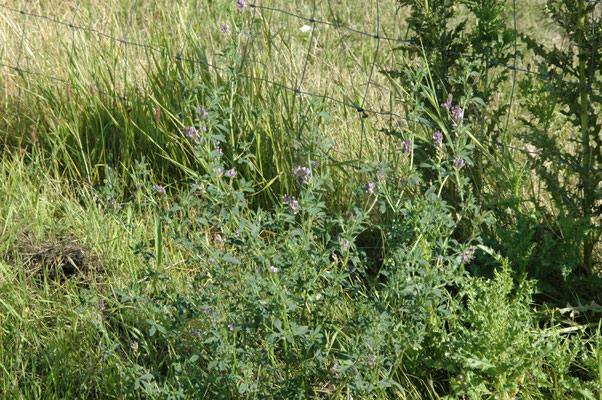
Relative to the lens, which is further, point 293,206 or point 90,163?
point 90,163

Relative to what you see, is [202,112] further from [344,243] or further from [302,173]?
[344,243]

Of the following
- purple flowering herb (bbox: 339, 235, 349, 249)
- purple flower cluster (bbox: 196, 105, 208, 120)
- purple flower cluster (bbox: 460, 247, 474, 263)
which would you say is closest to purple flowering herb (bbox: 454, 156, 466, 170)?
purple flower cluster (bbox: 460, 247, 474, 263)

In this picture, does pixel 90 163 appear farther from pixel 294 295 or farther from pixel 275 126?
pixel 294 295

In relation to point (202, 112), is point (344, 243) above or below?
below

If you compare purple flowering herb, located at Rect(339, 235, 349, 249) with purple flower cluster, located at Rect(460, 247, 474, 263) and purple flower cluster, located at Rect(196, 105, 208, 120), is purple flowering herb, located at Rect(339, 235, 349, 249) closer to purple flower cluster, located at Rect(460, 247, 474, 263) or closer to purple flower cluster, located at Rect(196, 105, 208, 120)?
purple flower cluster, located at Rect(460, 247, 474, 263)

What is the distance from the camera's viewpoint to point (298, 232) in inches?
81.1

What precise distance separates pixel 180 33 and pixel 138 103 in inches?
20.4

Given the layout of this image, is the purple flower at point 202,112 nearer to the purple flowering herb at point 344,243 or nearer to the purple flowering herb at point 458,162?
the purple flowering herb at point 344,243

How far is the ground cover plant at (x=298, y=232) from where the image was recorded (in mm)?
2156

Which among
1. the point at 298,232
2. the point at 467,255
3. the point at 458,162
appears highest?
the point at 458,162

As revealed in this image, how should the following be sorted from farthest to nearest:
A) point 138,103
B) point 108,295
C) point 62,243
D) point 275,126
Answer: point 138,103 → point 275,126 → point 62,243 → point 108,295

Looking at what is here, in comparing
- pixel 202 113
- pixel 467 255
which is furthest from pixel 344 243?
pixel 202 113

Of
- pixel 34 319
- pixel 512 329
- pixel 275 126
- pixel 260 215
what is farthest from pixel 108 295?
pixel 512 329

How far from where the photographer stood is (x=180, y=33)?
388cm
